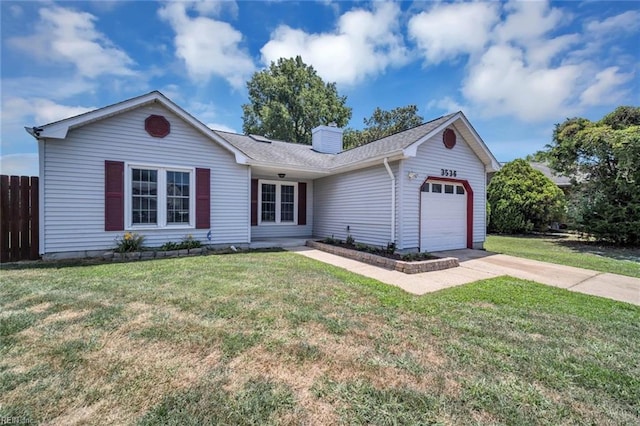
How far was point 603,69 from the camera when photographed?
401 inches

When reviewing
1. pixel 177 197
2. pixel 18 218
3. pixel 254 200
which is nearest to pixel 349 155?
pixel 254 200

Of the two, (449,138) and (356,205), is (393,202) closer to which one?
(356,205)

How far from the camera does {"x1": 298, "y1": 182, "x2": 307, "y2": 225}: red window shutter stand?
1255 centimetres

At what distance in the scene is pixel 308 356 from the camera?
2809mm

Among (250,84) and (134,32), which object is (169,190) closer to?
(134,32)

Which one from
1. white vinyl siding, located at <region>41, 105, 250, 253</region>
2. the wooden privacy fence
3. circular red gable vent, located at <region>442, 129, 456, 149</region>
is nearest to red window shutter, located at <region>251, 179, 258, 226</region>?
white vinyl siding, located at <region>41, 105, 250, 253</region>

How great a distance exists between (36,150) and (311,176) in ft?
27.5

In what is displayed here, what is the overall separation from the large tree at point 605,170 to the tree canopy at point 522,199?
1.72 metres

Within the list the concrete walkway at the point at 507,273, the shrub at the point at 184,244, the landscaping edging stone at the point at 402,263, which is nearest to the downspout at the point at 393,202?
the landscaping edging stone at the point at 402,263

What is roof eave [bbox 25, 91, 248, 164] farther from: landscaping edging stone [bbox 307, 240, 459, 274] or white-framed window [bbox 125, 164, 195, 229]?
landscaping edging stone [bbox 307, 240, 459, 274]

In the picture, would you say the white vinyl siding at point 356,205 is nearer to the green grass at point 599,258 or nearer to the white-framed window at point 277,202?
the white-framed window at point 277,202

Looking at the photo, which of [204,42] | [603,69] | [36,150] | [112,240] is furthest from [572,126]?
[36,150]

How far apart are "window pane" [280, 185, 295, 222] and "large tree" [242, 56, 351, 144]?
1800 cm

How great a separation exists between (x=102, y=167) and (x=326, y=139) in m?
10.5
